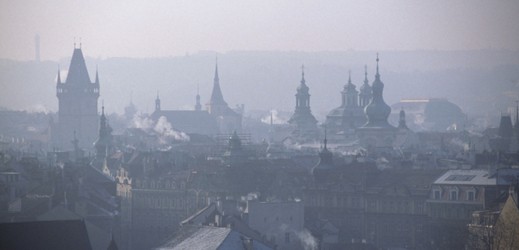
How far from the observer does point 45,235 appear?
48188 mm

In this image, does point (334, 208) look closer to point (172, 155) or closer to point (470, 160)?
point (470, 160)

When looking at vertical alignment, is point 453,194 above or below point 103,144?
below

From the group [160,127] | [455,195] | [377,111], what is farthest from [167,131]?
[455,195]

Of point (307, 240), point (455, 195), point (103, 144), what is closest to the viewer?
point (307, 240)

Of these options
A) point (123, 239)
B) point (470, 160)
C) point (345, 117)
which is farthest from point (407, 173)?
point (345, 117)

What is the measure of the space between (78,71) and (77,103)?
3.61 metres

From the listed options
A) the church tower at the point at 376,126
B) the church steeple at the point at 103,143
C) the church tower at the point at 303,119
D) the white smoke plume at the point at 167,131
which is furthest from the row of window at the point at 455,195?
the white smoke plume at the point at 167,131

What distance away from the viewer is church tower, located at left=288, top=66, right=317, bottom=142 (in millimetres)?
147375

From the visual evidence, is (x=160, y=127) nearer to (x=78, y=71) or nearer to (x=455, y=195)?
(x=78, y=71)

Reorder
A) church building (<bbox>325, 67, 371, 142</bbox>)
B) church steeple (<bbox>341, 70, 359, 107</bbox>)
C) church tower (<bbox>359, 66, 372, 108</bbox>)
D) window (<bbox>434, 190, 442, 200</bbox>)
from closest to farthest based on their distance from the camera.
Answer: window (<bbox>434, 190, 442, 200</bbox>), church building (<bbox>325, 67, 371, 142</bbox>), church tower (<bbox>359, 66, 372, 108</bbox>), church steeple (<bbox>341, 70, 359, 107</bbox>)

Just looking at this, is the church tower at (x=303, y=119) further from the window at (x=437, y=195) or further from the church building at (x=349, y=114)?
the window at (x=437, y=195)

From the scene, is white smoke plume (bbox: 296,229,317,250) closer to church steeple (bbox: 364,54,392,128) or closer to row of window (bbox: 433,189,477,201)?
row of window (bbox: 433,189,477,201)

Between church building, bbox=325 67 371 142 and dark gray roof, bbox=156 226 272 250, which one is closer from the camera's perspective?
dark gray roof, bbox=156 226 272 250

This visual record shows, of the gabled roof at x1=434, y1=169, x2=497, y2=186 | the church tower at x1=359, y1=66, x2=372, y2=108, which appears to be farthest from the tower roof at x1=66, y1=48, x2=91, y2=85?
the gabled roof at x1=434, y1=169, x2=497, y2=186
